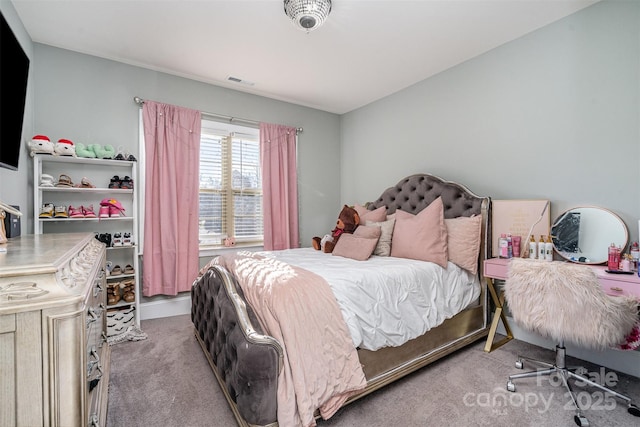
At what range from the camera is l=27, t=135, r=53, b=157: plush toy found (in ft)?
8.16

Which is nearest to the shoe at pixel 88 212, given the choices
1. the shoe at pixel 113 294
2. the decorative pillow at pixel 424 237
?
the shoe at pixel 113 294

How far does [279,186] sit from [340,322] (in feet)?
8.70

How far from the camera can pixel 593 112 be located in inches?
89.8

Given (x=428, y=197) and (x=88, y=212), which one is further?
(x=428, y=197)

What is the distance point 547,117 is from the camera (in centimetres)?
253

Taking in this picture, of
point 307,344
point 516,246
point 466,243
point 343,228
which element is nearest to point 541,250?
point 516,246

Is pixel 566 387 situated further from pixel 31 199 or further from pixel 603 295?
pixel 31 199

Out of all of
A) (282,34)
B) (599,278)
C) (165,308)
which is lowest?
(165,308)

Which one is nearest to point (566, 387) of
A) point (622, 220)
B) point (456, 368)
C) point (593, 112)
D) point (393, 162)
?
point (456, 368)

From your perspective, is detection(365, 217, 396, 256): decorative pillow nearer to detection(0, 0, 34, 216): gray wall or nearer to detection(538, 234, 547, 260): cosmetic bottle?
detection(538, 234, 547, 260): cosmetic bottle

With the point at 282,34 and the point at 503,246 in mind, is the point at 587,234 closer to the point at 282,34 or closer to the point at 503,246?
the point at 503,246

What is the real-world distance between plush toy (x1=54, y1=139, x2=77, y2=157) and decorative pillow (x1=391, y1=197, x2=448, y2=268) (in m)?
3.05

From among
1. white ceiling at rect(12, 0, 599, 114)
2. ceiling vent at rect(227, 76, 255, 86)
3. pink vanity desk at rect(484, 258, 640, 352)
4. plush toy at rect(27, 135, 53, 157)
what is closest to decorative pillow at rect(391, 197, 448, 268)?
pink vanity desk at rect(484, 258, 640, 352)

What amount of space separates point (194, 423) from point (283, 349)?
0.76m
